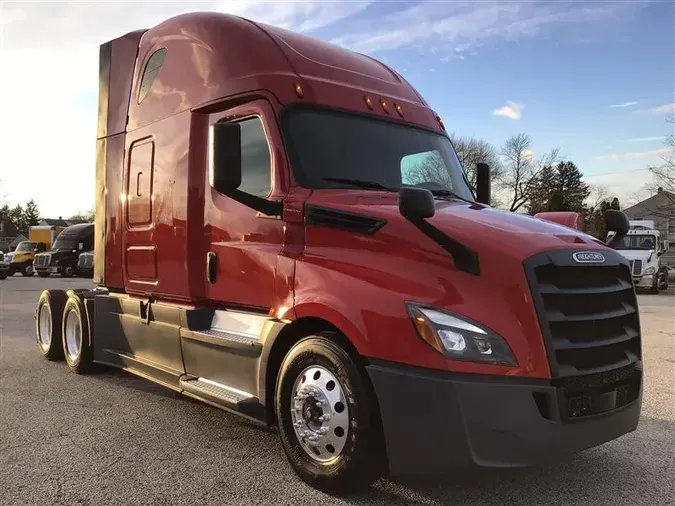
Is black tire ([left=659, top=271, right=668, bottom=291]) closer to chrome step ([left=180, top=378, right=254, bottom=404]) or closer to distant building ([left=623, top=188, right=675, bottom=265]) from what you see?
distant building ([left=623, top=188, right=675, bottom=265])

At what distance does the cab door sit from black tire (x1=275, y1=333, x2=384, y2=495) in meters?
0.61

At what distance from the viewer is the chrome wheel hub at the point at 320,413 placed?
3.59 meters

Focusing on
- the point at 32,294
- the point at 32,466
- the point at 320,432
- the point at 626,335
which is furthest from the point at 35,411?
the point at 32,294

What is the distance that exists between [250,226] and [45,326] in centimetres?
506

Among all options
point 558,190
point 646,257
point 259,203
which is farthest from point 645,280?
point 558,190

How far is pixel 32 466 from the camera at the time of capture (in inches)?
162

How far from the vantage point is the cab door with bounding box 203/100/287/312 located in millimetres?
4285

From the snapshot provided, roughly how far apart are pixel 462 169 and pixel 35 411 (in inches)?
172

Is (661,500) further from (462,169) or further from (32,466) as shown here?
(32,466)

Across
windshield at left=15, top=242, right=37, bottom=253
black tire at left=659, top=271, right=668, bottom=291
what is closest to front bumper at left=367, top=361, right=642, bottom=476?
black tire at left=659, top=271, right=668, bottom=291

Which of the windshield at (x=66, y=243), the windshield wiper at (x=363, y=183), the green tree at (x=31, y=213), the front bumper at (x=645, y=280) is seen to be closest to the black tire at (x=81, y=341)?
the windshield wiper at (x=363, y=183)

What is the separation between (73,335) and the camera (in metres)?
7.44

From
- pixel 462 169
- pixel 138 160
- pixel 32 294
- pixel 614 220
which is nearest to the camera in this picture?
pixel 614 220

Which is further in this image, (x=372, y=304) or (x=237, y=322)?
(x=237, y=322)
